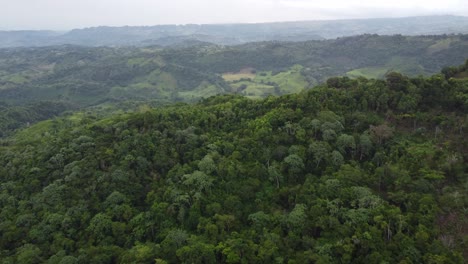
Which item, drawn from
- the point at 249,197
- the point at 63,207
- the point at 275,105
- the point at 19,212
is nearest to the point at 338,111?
the point at 275,105

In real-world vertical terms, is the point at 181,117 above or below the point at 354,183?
above

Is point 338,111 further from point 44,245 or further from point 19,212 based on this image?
point 19,212

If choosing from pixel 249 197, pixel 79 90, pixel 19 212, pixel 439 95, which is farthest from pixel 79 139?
pixel 79 90

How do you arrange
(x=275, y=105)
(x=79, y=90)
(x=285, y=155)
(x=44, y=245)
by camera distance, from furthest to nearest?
1. (x=79, y=90)
2. (x=275, y=105)
3. (x=285, y=155)
4. (x=44, y=245)

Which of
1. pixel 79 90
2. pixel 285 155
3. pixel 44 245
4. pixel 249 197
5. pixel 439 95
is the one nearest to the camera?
pixel 44 245

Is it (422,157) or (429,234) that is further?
(422,157)

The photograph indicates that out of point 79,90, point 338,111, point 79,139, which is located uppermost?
point 338,111

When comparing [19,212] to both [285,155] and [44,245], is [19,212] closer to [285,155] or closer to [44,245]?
[44,245]
